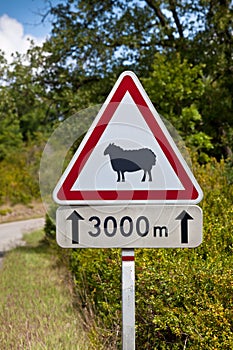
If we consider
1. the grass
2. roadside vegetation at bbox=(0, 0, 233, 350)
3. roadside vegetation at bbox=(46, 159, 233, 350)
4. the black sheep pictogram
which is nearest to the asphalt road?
roadside vegetation at bbox=(0, 0, 233, 350)

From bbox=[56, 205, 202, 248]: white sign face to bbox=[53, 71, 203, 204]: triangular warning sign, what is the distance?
5 cm

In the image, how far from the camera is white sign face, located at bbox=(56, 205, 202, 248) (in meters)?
2.66

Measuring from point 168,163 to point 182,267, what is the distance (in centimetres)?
126

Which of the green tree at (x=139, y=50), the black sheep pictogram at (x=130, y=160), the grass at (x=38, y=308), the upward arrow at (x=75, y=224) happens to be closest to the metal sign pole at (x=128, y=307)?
the upward arrow at (x=75, y=224)

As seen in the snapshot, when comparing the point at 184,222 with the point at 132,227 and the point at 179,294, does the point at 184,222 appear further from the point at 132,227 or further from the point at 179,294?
the point at 179,294

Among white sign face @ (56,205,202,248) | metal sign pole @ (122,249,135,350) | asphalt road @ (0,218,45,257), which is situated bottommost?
asphalt road @ (0,218,45,257)

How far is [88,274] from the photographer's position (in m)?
5.48

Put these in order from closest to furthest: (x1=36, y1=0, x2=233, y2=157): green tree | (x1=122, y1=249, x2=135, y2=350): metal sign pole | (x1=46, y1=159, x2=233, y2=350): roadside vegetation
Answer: (x1=122, y1=249, x2=135, y2=350): metal sign pole, (x1=46, y1=159, x2=233, y2=350): roadside vegetation, (x1=36, y1=0, x2=233, y2=157): green tree

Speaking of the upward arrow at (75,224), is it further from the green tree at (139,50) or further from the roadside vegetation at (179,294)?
the green tree at (139,50)

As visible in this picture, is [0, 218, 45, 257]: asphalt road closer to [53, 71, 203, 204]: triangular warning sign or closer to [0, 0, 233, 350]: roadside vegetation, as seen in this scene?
[0, 0, 233, 350]: roadside vegetation

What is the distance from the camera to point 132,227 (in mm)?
2672

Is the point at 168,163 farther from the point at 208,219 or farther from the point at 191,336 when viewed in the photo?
the point at 208,219

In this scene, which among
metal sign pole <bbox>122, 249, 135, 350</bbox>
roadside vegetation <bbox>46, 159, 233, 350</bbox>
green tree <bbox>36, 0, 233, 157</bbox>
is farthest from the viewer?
green tree <bbox>36, 0, 233, 157</bbox>

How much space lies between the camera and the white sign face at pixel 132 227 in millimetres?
2660
